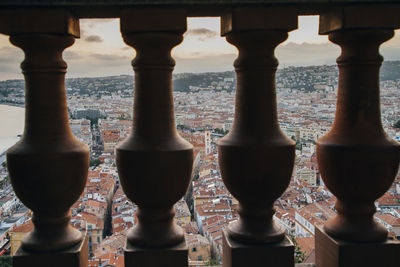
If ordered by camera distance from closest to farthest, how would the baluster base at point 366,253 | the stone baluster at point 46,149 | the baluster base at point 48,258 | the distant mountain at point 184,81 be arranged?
the stone baluster at point 46,149, the baluster base at point 48,258, the baluster base at point 366,253, the distant mountain at point 184,81

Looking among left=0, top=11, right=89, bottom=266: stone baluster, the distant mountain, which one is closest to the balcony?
left=0, top=11, right=89, bottom=266: stone baluster

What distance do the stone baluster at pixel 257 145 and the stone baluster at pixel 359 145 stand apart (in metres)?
0.26

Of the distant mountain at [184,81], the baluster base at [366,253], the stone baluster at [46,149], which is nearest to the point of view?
the stone baluster at [46,149]

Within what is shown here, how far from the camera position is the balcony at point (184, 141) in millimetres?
1934

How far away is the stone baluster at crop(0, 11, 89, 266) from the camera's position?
1910 mm

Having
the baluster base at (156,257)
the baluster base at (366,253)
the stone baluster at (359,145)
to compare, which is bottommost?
the baluster base at (366,253)

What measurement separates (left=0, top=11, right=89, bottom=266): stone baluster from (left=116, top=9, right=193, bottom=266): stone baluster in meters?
0.26

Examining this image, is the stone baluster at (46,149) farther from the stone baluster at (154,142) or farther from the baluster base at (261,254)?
the baluster base at (261,254)

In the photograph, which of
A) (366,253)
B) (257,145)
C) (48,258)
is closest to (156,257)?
(48,258)

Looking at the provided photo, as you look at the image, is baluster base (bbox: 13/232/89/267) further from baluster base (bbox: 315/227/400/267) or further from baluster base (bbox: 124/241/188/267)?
baluster base (bbox: 315/227/400/267)

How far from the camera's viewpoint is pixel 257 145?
6.58 ft

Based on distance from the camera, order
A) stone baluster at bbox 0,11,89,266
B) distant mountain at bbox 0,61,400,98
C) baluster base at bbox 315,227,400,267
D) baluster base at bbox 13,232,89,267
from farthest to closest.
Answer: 1. distant mountain at bbox 0,61,400,98
2. baluster base at bbox 315,227,400,267
3. baluster base at bbox 13,232,89,267
4. stone baluster at bbox 0,11,89,266

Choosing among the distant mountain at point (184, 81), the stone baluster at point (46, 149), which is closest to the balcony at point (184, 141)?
the stone baluster at point (46, 149)

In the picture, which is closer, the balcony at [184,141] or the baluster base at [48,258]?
the balcony at [184,141]
